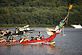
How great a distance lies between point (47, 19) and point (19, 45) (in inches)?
1605

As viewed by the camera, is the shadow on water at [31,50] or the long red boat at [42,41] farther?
the long red boat at [42,41]

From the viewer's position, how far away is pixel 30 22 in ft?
254

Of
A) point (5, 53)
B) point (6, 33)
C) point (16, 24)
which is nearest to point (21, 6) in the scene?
point (16, 24)

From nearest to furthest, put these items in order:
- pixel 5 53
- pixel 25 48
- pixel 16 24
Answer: pixel 5 53 → pixel 25 48 → pixel 16 24

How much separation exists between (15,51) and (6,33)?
4.47 metres

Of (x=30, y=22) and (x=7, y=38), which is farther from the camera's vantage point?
(x=30, y=22)

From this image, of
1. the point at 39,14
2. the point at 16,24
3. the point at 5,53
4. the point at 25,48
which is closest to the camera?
the point at 5,53

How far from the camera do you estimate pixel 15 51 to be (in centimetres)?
3491

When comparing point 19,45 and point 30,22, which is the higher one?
point 19,45

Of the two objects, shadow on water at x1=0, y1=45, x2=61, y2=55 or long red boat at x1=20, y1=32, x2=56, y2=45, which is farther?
long red boat at x1=20, y1=32, x2=56, y2=45

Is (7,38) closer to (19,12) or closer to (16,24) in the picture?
(16,24)

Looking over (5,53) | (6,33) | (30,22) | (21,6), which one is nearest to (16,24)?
(30,22)

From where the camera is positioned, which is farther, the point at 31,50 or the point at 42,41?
the point at 42,41

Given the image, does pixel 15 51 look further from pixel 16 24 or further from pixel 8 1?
pixel 8 1
